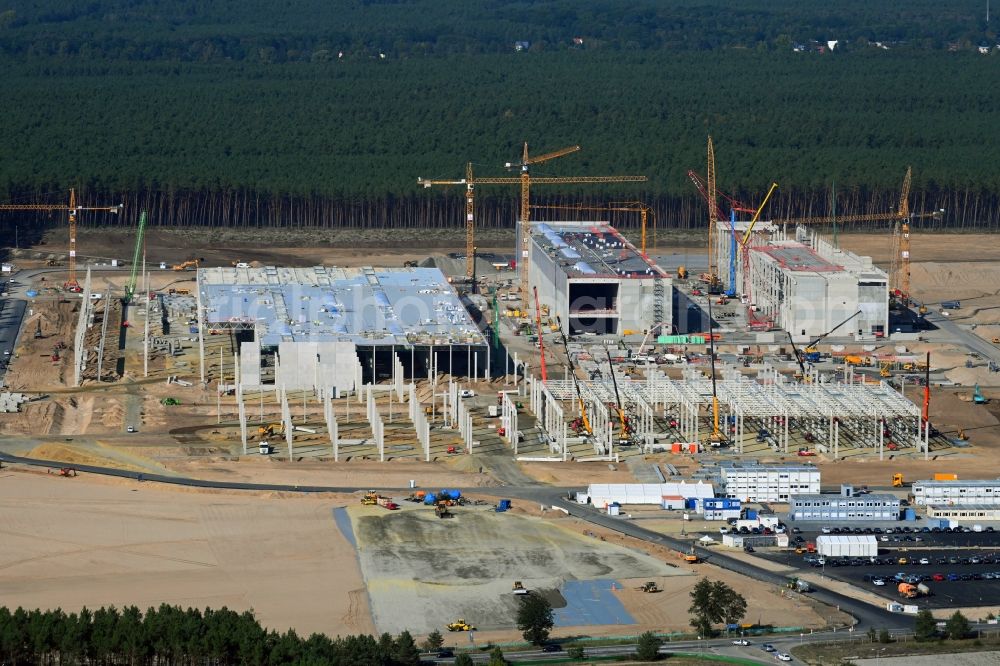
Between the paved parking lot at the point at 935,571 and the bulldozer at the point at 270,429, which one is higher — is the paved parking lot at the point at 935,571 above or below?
below

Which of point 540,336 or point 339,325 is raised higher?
point 339,325

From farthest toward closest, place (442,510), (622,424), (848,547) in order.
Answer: (622,424) → (442,510) → (848,547)

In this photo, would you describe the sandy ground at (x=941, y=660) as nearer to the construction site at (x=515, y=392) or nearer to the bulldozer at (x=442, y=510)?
the construction site at (x=515, y=392)

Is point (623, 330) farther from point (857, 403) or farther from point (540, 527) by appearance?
point (540, 527)

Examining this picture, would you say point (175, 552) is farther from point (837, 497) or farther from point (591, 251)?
point (591, 251)

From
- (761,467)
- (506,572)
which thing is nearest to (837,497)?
(761,467)

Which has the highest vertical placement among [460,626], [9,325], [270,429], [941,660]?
[9,325]

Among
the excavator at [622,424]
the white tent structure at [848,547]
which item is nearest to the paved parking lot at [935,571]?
the white tent structure at [848,547]
